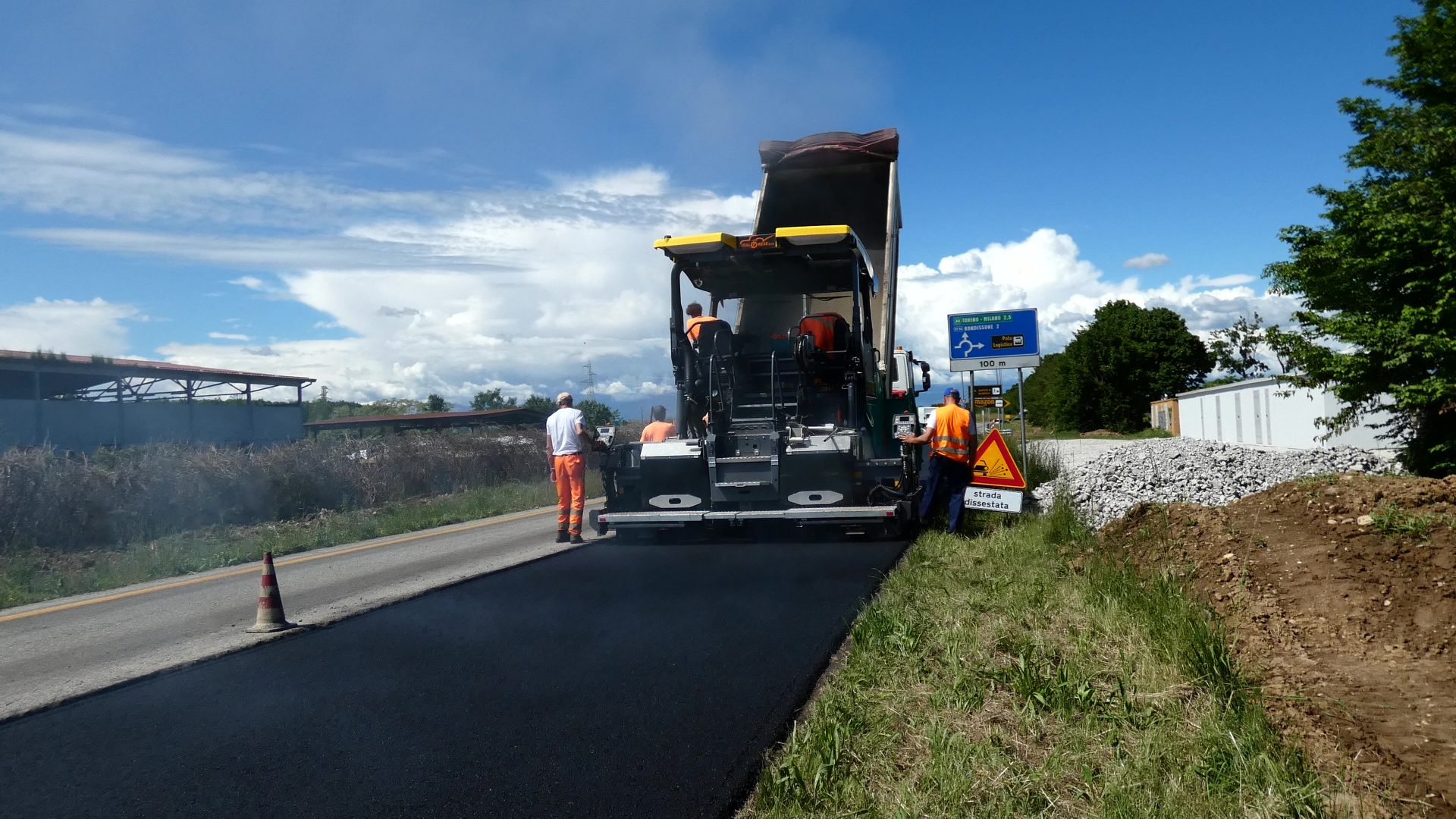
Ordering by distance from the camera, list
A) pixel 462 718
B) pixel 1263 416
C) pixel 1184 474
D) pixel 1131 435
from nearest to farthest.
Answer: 1. pixel 462 718
2. pixel 1184 474
3. pixel 1263 416
4. pixel 1131 435

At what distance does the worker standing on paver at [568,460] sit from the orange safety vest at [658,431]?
852 mm

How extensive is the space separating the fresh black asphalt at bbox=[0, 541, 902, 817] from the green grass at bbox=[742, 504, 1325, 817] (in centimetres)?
34

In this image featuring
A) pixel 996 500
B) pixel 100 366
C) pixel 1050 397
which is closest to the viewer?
pixel 996 500

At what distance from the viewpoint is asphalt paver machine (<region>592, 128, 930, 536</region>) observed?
9898 mm

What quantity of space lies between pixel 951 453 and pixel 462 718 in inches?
277

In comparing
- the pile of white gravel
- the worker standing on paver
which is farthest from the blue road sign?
the worker standing on paver

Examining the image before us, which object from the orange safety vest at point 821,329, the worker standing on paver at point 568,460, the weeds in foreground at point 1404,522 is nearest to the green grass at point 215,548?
the worker standing on paver at point 568,460

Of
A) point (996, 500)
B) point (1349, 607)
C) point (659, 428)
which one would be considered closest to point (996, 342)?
point (996, 500)

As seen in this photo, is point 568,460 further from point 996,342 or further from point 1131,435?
point 1131,435

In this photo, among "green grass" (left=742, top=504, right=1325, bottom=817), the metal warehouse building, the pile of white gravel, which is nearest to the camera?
"green grass" (left=742, top=504, right=1325, bottom=817)

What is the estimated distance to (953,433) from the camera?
34.8 ft

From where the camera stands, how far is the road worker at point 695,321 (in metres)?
10.6

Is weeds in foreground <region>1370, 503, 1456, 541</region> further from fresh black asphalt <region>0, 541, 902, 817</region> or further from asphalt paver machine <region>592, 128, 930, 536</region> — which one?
asphalt paver machine <region>592, 128, 930, 536</region>

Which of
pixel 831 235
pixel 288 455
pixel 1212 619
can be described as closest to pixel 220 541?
pixel 288 455
